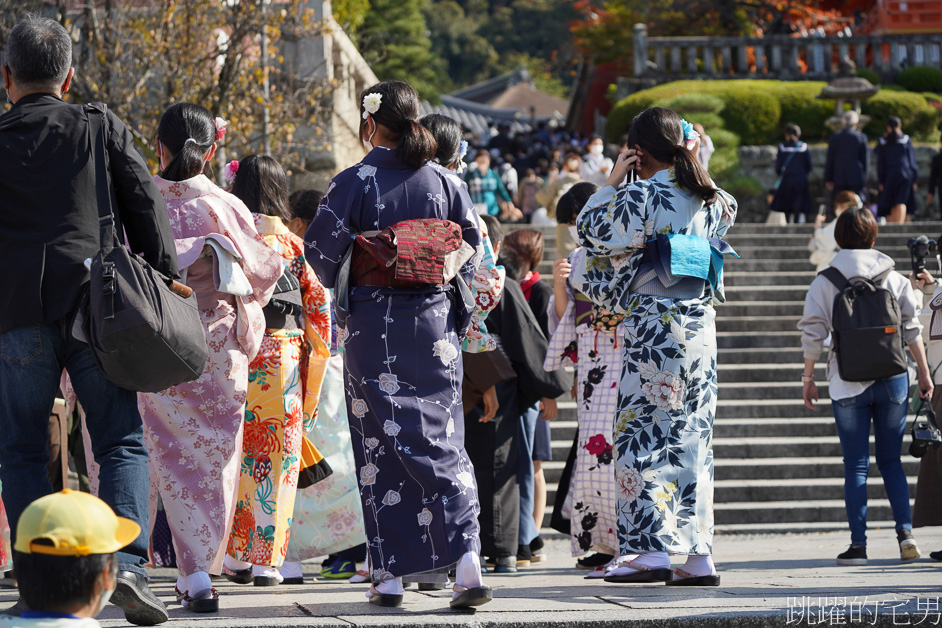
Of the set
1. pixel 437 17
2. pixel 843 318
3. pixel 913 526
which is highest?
pixel 437 17

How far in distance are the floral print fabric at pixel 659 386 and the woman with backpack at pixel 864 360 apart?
1685 mm

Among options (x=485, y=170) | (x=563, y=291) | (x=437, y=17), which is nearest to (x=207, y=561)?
(x=563, y=291)

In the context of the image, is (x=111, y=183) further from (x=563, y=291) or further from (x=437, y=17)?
(x=437, y=17)

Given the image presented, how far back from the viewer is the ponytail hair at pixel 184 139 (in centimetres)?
446

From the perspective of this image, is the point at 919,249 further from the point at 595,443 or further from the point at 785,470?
the point at 785,470

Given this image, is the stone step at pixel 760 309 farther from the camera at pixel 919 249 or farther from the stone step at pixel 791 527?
the camera at pixel 919 249

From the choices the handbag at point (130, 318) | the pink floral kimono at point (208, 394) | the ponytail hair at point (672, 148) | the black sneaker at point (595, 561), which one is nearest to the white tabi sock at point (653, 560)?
the black sneaker at point (595, 561)

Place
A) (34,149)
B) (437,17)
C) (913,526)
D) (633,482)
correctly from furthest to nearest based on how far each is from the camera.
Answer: (437,17) < (913,526) < (633,482) < (34,149)

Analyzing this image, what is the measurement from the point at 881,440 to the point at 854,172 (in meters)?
9.93

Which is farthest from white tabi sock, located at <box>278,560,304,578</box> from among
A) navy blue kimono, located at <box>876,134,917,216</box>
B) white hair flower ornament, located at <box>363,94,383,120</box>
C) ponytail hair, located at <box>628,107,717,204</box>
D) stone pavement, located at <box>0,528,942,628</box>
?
navy blue kimono, located at <box>876,134,917,216</box>

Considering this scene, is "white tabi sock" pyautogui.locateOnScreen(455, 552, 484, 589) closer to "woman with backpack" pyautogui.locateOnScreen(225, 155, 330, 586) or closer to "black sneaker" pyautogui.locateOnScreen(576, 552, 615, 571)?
"woman with backpack" pyautogui.locateOnScreen(225, 155, 330, 586)

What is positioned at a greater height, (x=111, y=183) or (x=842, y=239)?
(x=111, y=183)

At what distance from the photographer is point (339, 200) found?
171 inches

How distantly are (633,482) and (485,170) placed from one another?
38.2 feet
